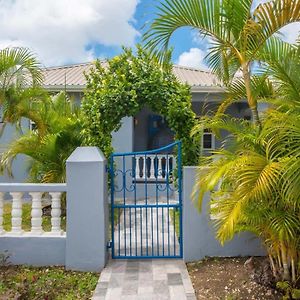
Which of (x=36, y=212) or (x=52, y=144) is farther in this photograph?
(x=52, y=144)

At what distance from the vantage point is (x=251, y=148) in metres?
4.26

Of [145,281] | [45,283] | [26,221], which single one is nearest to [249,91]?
[145,281]

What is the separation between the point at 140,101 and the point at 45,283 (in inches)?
131

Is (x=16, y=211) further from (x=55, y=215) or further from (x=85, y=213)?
(x=85, y=213)

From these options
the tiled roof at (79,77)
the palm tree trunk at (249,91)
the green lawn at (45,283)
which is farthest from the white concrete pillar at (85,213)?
the tiled roof at (79,77)

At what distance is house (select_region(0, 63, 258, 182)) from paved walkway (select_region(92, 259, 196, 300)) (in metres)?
→ 4.96

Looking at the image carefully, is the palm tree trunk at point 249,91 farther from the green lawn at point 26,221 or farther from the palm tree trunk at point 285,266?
the green lawn at point 26,221

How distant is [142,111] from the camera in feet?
47.0

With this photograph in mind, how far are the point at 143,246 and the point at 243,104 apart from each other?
775 cm

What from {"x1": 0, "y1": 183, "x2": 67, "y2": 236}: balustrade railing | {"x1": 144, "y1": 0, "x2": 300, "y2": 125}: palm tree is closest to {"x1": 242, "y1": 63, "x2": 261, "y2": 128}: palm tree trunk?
{"x1": 144, "y1": 0, "x2": 300, "y2": 125}: palm tree

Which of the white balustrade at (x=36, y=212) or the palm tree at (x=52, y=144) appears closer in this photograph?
the white balustrade at (x=36, y=212)

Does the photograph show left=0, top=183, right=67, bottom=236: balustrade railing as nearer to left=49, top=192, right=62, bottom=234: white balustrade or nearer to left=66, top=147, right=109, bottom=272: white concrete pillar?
left=49, top=192, right=62, bottom=234: white balustrade

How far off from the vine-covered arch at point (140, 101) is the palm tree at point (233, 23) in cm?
140

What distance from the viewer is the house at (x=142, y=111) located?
11.7m
